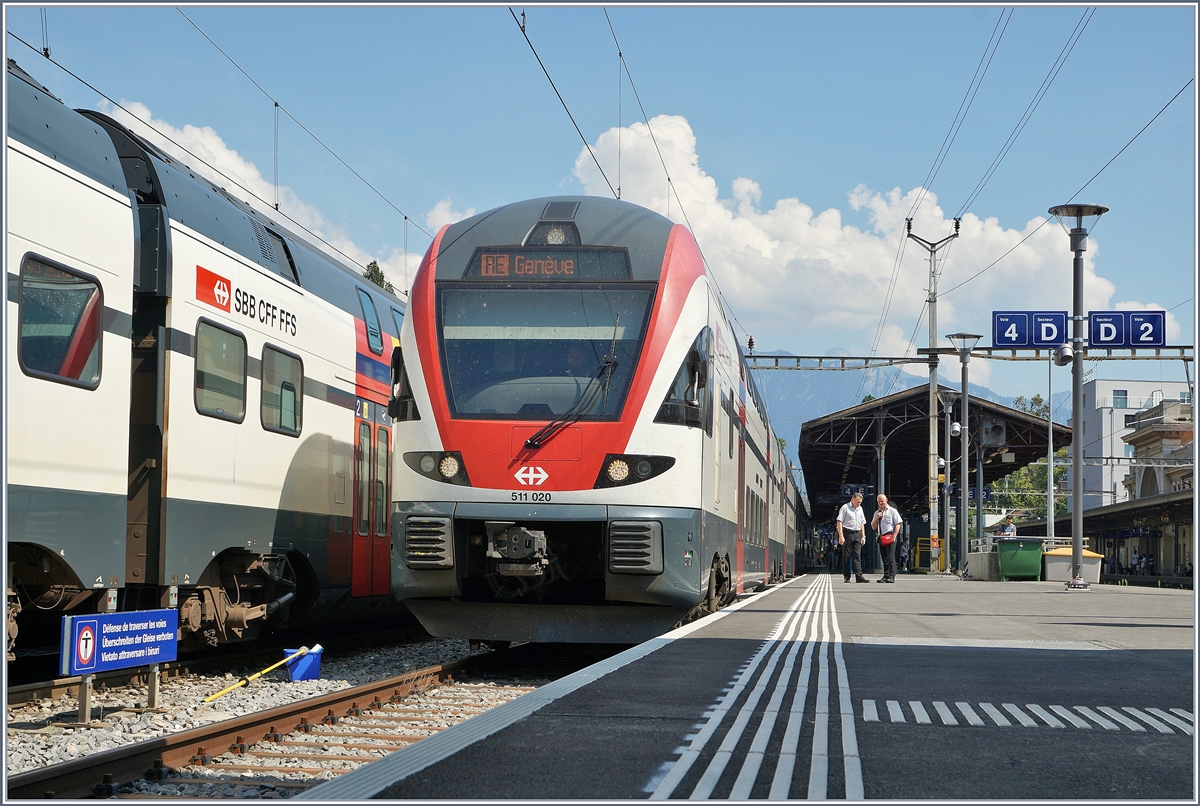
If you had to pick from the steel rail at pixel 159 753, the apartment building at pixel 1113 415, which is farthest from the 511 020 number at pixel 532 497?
the apartment building at pixel 1113 415

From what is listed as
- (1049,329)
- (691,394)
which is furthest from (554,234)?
(1049,329)

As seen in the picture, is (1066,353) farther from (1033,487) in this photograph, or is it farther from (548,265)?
(1033,487)

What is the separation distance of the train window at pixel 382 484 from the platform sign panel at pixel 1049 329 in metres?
14.4

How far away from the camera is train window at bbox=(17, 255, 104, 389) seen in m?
7.33

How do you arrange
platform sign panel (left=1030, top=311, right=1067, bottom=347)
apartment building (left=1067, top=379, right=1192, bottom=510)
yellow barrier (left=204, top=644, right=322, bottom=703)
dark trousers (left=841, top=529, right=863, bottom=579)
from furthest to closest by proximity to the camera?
apartment building (left=1067, top=379, right=1192, bottom=510)
platform sign panel (left=1030, top=311, right=1067, bottom=347)
dark trousers (left=841, top=529, right=863, bottom=579)
yellow barrier (left=204, top=644, right=322, bottom=703)

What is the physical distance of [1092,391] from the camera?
355 feet

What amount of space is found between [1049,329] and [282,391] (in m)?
17.1

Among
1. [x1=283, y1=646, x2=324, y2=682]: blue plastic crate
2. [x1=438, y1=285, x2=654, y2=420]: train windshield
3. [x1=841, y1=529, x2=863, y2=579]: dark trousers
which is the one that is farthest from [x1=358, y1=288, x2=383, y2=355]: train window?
[x1=841, y1=529, x2=863, y2=579]: dark trousers

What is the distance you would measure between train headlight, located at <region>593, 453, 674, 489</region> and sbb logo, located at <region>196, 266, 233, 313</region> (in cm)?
354

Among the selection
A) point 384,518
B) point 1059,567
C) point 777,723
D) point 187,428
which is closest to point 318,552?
point 384,518

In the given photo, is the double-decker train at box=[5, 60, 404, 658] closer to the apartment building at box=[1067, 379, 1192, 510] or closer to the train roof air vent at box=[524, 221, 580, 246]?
the train roof air vent at box=[524, 221, 580, 246]

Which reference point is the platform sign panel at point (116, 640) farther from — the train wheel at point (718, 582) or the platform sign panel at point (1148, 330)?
the platform sign panel at point (1148, 330)

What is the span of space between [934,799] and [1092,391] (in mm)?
113628

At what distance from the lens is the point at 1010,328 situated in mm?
24844
